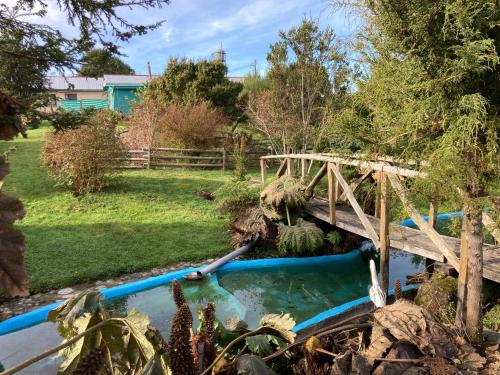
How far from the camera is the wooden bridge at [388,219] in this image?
285 centimetres

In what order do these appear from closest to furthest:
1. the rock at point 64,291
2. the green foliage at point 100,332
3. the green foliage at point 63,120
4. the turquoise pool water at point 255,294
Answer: the green foliage at point 100,332 → the green foliage at point 63,120 → the turquoise pool water at point 255,294 → the rock at point 64,291

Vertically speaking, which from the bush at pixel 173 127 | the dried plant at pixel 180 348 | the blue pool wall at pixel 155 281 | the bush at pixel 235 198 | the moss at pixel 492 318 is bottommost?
the blue pool wall at pixel 155 281

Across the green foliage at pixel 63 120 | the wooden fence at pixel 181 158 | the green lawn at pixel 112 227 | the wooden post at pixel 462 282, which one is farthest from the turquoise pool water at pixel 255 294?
the wooden fence at pixel 181 158

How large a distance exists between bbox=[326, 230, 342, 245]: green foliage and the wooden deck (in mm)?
257

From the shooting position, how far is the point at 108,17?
151 inches

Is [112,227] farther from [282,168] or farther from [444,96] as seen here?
[444,96]

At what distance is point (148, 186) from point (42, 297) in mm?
5988

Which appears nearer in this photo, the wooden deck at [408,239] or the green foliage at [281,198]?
the wooden deck at [408,239]

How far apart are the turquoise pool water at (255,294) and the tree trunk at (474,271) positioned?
8.26ft

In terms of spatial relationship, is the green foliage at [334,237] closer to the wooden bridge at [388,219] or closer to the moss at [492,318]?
the wooden bridge at [388,219]

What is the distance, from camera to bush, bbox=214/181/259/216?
734 cm

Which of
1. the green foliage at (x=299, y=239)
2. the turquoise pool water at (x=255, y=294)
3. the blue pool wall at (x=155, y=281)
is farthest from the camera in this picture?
the green foliage at (x=299, y=239)

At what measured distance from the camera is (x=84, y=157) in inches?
367

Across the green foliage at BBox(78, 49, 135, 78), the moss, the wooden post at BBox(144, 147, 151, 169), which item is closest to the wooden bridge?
the moss
